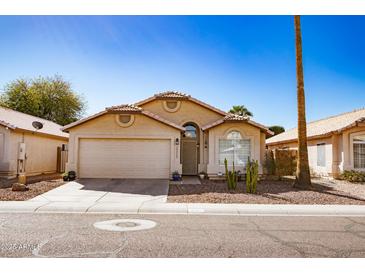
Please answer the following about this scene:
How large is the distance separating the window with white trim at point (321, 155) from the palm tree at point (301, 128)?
694 cm

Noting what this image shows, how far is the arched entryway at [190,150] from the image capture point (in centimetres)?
1930

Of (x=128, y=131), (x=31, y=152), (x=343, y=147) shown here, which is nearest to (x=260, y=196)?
(x=128, y=131)

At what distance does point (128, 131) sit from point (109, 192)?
5.07m

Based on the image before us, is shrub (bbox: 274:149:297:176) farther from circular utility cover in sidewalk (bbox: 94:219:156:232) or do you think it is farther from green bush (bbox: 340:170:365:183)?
circular utility cover in sidewalk (bbox: 94:219:156:232)

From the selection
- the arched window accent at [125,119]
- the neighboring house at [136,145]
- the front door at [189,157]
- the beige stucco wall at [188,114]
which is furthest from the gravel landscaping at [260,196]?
the beige stucco wall at [188,114]

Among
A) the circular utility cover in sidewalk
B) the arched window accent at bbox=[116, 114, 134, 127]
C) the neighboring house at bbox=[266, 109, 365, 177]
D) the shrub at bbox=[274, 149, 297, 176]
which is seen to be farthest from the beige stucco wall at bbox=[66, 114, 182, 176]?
the neighboring house at bbox=[266, 109, 365, 177]

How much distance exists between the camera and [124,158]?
16.8 m

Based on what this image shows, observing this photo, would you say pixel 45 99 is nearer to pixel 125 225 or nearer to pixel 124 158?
pixel 124 158

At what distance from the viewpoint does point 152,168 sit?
55.2 ft

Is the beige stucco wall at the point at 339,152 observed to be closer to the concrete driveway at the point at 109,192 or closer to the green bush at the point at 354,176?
the green bush at the point at 354,176

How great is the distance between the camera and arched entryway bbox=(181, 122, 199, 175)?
19297mm

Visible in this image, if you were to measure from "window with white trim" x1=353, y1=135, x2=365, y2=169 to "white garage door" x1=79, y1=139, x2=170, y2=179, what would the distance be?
11626 mm

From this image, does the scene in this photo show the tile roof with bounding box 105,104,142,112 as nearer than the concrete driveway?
No

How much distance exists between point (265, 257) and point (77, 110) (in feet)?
123
